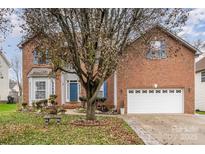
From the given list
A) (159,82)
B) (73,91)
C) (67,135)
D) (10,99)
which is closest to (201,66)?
(159,82)

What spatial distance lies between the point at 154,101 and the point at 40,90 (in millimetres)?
9348

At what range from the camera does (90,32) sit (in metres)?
16.4

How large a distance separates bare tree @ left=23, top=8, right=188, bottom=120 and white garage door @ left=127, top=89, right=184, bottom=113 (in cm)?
713

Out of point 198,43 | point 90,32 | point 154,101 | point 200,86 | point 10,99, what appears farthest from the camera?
point 10,99

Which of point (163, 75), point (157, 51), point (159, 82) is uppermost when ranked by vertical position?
point (157, 51)

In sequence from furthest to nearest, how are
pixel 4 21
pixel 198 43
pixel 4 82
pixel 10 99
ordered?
pixel 4 82
pixel 10 99
pixel 198 43
pixel 4 21

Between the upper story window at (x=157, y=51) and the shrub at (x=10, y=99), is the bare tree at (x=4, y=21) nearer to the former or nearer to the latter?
the upper story window at (x=157, y=51)

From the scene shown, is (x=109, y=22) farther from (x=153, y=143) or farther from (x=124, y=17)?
(x=153, y=143)

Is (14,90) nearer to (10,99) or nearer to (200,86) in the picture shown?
(10,99)

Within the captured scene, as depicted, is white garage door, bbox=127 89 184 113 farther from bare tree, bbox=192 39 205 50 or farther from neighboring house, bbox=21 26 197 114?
bare tree, bbox=192 39 205 50

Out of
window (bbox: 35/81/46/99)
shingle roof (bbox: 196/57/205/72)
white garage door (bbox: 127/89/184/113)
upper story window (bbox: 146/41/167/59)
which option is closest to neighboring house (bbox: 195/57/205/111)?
shingle roof (bbox: 196/57/205/72)

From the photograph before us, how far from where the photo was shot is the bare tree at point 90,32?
16.2 metres
